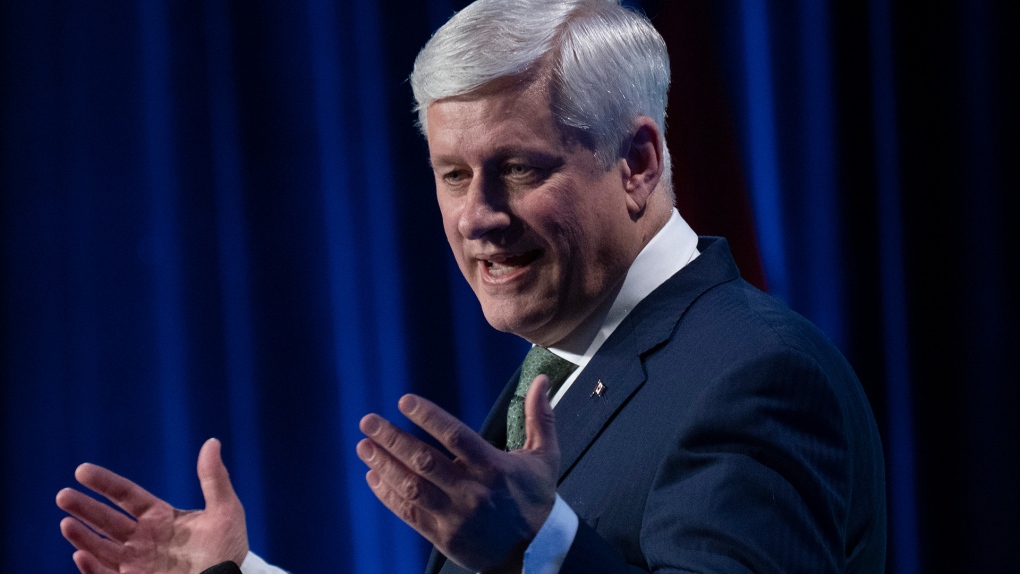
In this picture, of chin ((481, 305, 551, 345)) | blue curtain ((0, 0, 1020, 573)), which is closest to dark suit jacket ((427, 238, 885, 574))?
chin ((481, 305, 551, 345))

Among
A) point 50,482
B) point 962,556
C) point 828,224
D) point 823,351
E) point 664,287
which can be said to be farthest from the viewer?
point 50,482

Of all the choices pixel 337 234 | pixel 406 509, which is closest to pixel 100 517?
pixel 406 509

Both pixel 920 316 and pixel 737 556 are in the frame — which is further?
pixel 920 316

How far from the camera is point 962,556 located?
2.46m

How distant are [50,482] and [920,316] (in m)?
2.38

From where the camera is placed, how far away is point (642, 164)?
5.12 ft

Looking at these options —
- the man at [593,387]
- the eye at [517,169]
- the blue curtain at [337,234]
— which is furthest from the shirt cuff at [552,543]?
the blue curtain at [337,234]

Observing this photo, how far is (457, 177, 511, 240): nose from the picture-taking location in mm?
1472

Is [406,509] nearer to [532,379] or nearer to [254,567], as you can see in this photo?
[254,567]

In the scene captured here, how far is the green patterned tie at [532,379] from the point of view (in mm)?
1562

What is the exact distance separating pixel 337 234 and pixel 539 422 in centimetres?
207

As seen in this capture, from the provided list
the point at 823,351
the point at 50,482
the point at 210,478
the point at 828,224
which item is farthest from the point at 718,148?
the point at 50,482

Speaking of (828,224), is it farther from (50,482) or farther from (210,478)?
(50,482)

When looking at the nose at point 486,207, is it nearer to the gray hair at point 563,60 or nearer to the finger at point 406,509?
the gray hair at point 563,60
